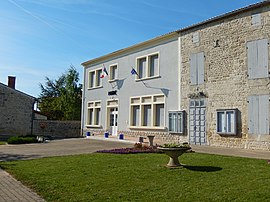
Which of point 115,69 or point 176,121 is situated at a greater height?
point 115,69

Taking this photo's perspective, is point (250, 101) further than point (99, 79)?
No

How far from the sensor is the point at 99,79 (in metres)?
26.4

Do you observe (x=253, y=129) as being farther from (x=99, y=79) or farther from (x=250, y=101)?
(x=99, y=79)

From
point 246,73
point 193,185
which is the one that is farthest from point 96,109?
point 193,185

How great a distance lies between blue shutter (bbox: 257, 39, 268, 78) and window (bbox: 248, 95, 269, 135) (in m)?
1.08

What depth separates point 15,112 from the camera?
28438 millimetres

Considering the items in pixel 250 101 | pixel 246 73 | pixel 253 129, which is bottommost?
pixel 253 129

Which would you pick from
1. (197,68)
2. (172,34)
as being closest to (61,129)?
(172,34)

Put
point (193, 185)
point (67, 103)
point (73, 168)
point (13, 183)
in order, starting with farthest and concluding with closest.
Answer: point (67, 103) → point (73, 168) → point (13, 183) → point (193, 185)

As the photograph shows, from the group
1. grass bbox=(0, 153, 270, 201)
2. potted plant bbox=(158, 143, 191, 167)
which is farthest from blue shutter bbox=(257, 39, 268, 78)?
potted plant bbox=(158, 143, 191, 167)

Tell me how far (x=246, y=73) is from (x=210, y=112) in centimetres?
281

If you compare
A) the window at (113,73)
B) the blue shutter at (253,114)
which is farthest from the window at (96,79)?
the blue shutter at (253,114)

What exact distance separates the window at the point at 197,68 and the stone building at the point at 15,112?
1805 centimetres

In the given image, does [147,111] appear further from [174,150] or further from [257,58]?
[174,150]
